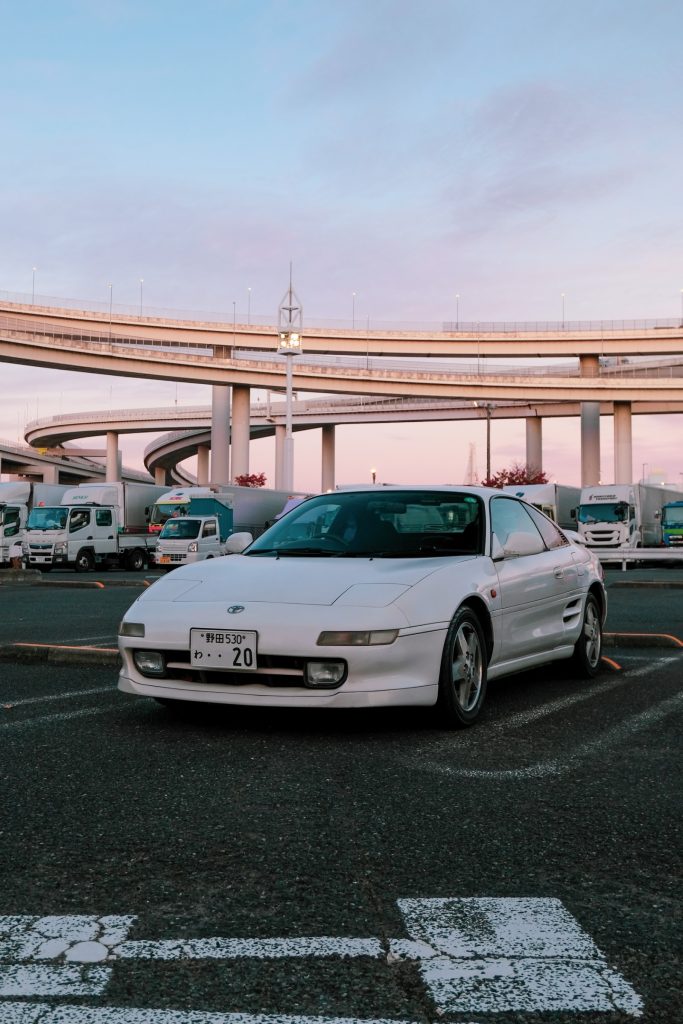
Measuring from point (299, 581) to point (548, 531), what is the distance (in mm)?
2613

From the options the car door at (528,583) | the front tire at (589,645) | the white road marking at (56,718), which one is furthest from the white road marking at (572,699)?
the white road marking at (56,718)

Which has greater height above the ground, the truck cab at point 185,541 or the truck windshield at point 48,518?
the truck windshield at point 48,518

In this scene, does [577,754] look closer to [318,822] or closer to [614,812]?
[614,812]

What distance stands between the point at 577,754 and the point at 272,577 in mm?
1885

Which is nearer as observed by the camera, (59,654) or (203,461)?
(59,654)

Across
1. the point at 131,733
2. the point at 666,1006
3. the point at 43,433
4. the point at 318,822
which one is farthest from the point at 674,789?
the point at 43,433

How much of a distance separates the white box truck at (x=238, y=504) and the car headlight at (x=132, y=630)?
29.6 meters

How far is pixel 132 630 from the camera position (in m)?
5.57

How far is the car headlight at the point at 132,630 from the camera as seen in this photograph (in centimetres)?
553

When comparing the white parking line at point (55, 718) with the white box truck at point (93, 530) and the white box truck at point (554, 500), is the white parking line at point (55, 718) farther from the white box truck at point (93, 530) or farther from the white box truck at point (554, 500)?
the white box truck at point (554, 500)

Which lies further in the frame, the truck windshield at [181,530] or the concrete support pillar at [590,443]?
the concrete support pillar at [590,443]

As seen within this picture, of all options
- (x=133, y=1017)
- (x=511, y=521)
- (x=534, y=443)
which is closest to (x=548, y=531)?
(x=511, y=521)

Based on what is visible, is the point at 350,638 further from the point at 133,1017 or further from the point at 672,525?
the point at 672,525

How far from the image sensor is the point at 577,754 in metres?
4.90
